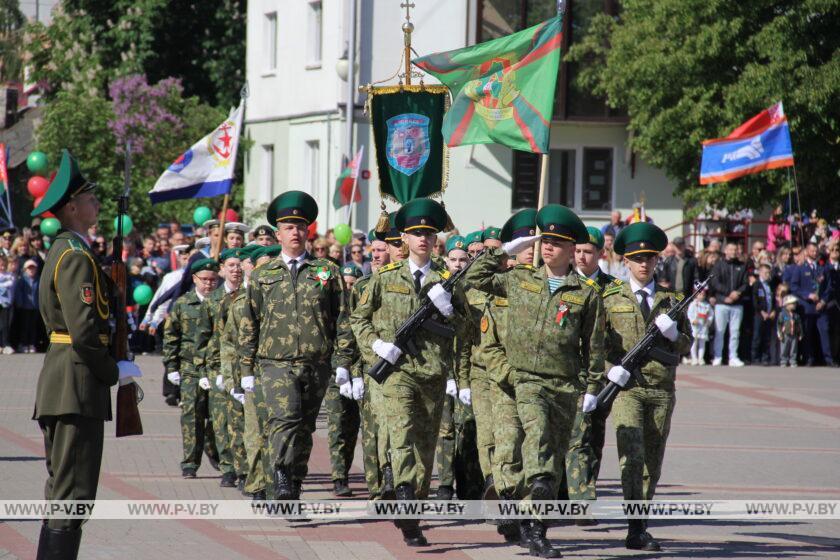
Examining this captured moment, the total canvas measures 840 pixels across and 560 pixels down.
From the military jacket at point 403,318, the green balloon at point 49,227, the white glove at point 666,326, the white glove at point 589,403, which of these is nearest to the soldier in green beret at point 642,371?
the white glove at point 666,326

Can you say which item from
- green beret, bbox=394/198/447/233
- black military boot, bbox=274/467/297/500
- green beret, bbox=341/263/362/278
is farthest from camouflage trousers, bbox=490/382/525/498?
green beret, bbox=341/263/362/278

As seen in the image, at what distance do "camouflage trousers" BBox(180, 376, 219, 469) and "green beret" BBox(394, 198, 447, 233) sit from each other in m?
3.45

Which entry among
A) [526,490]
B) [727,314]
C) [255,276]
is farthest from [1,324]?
[526,490]

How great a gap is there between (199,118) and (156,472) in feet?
76.3

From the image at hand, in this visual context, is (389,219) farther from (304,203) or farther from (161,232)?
(161,232)

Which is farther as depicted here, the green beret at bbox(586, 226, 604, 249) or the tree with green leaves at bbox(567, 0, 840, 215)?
the tree with green leaves at bbox(567, 0, 840, 215)

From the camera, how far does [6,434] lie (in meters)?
13.1

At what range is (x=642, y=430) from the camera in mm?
8961

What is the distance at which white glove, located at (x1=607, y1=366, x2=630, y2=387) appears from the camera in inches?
346

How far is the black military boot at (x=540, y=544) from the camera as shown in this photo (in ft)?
27.2

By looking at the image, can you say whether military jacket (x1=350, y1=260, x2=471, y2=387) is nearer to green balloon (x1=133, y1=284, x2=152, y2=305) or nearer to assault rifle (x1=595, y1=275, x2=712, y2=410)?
assault rifle (x1=595, y1=275, x2=712, y2=410)

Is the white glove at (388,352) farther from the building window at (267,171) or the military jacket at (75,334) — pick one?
the building window at (267,171)

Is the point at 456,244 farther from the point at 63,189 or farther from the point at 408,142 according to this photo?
the point at 63,189

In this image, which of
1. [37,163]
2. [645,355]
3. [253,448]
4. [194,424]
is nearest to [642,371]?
[645,355]
